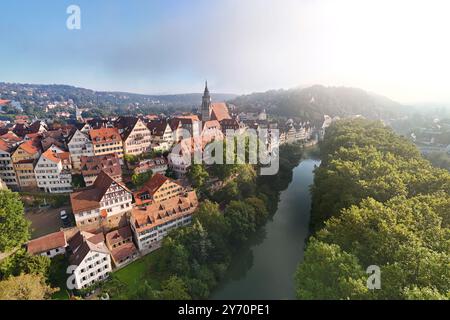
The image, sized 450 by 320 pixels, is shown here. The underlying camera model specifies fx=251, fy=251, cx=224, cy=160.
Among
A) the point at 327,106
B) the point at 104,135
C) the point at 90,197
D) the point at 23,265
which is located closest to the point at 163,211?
Result: the point at 90,197

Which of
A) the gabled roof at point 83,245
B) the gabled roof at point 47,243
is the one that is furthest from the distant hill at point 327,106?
the gabled roof at point 47,243

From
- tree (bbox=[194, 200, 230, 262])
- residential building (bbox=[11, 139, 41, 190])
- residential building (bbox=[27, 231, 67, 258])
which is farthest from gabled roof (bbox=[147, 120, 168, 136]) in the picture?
residential building (bbox=[27, 231, 67, 258])

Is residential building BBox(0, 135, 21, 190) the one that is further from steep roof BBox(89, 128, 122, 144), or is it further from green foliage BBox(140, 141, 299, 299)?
green foliage BBox(140, 141, 299, 299)

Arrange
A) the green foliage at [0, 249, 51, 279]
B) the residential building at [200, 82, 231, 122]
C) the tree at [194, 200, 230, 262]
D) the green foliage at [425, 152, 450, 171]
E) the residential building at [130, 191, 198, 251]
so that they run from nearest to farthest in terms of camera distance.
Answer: the green foliage at [0, 249, 51, 279]
the tree at [194, 200, 230, 262]
the residential building at [130, 191, 198, 251]
the green foliage at [425, 152, 450, 171]
the residential building at [200, 82, 231, 122]

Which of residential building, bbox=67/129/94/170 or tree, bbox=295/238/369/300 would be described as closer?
tree, bbox=295/238/369/300
